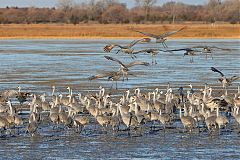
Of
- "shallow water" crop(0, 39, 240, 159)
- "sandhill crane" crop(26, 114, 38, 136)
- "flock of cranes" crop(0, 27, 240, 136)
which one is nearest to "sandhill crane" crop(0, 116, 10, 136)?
"flock of cranes" crop(0, 27, 240, 136)

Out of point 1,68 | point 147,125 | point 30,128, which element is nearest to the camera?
point 30,128

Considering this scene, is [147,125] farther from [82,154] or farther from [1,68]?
[1,68]

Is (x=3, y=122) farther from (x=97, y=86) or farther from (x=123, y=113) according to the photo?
(x=97, y=86)

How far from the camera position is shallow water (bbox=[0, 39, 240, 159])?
13.3 metres

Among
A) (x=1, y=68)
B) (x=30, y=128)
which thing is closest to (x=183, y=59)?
(x=1, y=68)

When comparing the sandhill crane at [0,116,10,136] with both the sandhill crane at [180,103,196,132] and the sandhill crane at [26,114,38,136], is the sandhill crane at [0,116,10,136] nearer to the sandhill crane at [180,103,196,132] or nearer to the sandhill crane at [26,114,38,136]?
the sandhill crane at [26,114,38,136]

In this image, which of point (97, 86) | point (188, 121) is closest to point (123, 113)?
point (188, 121)

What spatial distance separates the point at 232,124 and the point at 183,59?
19.4 metres

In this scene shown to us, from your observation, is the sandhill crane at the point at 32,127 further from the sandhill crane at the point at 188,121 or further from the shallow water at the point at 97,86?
the sandhill crane at the point at 188,121

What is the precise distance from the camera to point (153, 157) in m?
12.8

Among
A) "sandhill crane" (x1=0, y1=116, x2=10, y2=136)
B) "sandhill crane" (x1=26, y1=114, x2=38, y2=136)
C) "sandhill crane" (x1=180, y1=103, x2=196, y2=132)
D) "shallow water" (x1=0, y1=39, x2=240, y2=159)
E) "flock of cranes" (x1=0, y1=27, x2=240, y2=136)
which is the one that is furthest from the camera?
"flock of cranes" (x1=0, y1=27, x2=240, y2=136)

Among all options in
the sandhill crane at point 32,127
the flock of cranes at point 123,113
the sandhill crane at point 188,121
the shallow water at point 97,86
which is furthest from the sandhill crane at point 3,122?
the sandhill crane at point 188,121

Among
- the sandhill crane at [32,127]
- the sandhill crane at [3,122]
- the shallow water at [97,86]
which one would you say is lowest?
the shallow water at [97,86]

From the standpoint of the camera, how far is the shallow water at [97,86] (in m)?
13.3
